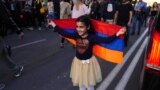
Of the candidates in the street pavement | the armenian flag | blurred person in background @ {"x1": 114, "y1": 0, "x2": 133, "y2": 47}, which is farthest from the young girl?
blurred person in background @ {"x1": 114, "y1": 0, "x2": 133, "y2": 47}

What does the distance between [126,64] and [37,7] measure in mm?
10507

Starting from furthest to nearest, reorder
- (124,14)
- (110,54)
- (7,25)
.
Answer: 1. (124,14)
2. (7,25)
3. (110,54)

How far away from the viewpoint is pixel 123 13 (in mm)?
10695

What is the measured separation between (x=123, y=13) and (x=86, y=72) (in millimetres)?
6524

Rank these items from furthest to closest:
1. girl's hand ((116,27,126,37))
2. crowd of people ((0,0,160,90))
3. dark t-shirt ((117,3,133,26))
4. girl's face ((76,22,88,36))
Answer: dark t-shirt ((117,3,133,26)), crowd of people ((0,0,160,90)), girl's face ((76,22,88,36)), girl's hand ((116,27,126,37))

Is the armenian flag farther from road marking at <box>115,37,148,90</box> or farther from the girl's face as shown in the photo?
road marking at <box>115,37,148,90</box>

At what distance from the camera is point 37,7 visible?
1788 centimetres

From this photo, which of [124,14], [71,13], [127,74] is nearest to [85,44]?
A: [127,74]

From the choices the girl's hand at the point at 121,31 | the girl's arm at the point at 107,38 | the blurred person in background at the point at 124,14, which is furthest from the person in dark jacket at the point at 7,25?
the blurred person in background at the point at 124,14

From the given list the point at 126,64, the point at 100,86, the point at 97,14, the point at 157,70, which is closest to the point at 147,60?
the point at 157,70

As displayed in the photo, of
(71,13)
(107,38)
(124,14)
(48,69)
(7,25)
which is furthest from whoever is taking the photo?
(71,13)

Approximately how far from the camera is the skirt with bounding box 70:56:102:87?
4.46m

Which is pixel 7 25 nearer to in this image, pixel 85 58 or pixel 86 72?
pixel 85 58

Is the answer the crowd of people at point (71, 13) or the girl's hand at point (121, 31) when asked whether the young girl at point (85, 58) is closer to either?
the crowd of people at point (71, 13)
